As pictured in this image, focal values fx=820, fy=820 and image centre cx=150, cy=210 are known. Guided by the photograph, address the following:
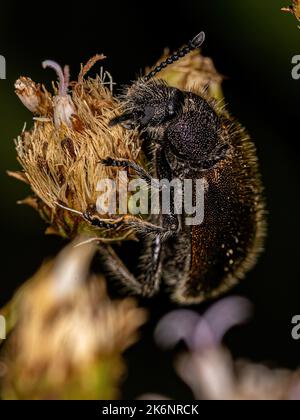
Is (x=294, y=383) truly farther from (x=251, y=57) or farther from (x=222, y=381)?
(x=251, y=57)

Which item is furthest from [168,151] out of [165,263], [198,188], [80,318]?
[80,318]

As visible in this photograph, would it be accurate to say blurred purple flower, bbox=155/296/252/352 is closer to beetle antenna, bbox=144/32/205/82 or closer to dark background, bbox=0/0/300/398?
dark background, bbox=0/0/300/398

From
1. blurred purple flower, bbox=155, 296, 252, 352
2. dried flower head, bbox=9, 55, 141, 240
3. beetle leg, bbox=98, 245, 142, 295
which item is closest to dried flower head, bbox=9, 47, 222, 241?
dried flower head, bbox=9, 55, 141, 240

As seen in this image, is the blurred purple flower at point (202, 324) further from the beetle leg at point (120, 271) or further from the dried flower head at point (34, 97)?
the dried flower head at point (34, 97)

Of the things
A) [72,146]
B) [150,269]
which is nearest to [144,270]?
[150,269]

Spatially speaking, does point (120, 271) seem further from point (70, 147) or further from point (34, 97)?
point (34, 97)

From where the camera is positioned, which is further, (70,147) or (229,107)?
(229,107)
